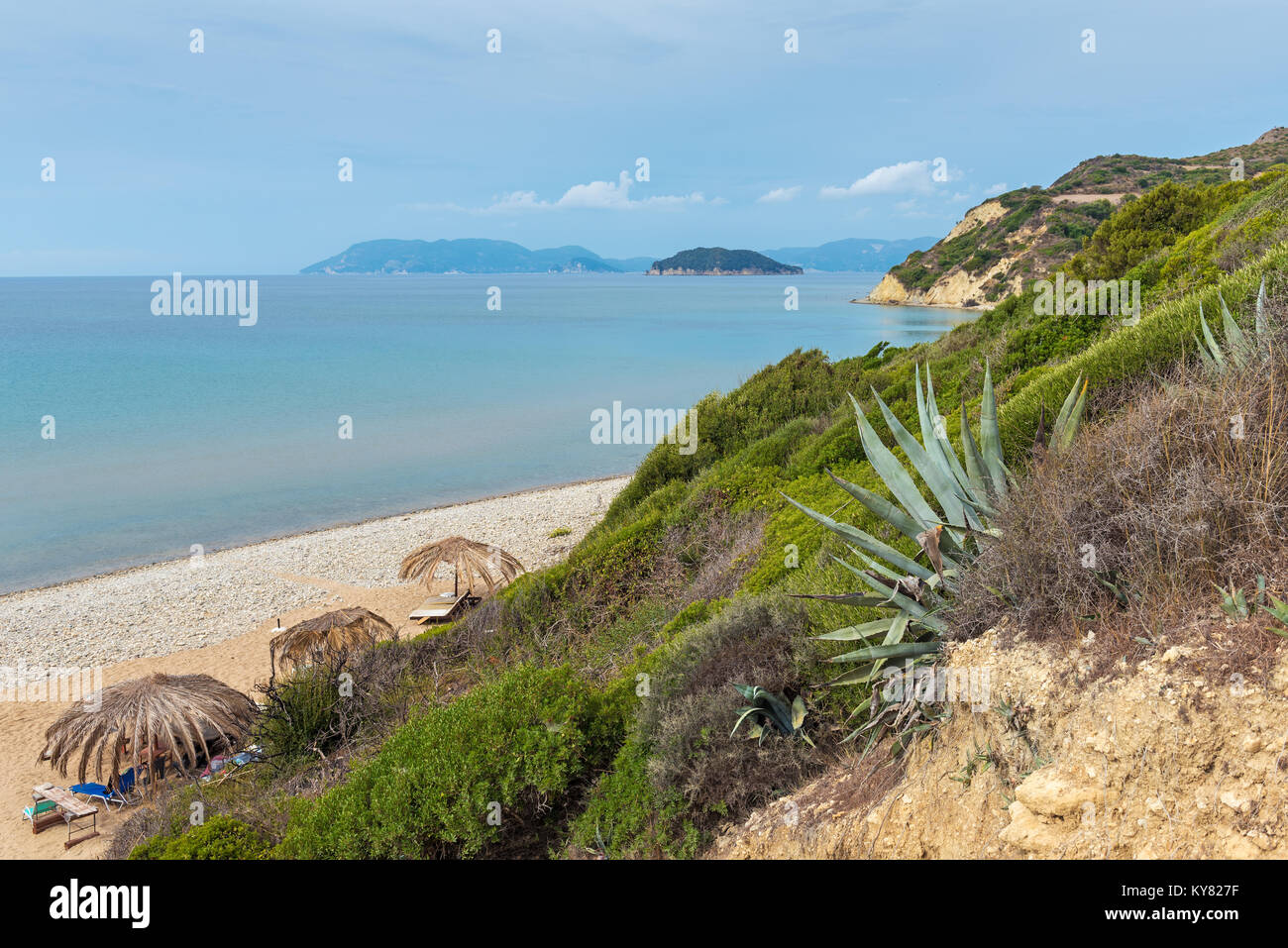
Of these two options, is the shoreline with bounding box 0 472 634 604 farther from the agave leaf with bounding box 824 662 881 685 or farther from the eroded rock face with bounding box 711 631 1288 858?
the eroded rock face with bounding box 711 631 1288 858

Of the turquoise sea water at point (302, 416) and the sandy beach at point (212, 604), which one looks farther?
the turquoise sea water at point (302, 416)

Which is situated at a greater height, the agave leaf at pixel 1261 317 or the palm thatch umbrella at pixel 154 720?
the agave leaf at pixel 1261 317

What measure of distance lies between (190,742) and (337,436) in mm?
28834

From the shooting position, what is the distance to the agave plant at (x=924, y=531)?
375cm

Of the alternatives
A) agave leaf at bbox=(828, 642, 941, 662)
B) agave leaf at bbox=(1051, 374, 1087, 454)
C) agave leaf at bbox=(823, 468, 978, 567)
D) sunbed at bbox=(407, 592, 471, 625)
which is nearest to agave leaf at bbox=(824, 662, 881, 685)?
agave leaf at bbox=(828, 642, 941, 662)

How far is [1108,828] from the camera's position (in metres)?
2.71

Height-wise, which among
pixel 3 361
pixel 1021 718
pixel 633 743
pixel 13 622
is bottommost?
pixel 13 622

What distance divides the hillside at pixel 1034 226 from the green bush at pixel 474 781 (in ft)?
233

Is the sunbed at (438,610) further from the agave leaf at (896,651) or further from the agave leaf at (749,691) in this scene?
the agave leaf at (896,651)

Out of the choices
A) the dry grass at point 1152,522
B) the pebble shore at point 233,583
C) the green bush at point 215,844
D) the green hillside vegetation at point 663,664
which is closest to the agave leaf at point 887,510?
the green hillside vegetation at point 663,664

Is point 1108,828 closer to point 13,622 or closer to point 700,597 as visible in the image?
point 700,597

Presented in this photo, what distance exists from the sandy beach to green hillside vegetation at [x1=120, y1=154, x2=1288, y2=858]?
459 centimetres

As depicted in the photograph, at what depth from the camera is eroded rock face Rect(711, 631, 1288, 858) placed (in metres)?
2.55

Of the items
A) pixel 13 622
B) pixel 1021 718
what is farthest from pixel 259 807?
pixel 13 622
